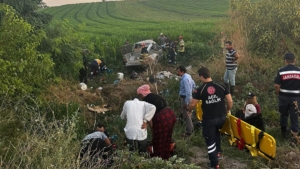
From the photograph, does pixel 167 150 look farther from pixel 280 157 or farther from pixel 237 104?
pixel 237 104

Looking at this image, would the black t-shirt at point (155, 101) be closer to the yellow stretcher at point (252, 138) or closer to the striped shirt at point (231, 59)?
the yellow stretcher at point (252, 138)

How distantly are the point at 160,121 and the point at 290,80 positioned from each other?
8.50 ft

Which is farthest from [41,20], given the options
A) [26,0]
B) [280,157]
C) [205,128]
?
[280,157]

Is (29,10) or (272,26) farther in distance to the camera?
(272,26)

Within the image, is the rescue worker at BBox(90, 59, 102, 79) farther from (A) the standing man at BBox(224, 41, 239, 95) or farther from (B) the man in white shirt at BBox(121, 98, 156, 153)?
(B) the man in white shirt at BBox(121, 98, 156, 153)

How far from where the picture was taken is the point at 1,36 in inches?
306

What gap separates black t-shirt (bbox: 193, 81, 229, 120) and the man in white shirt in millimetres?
863

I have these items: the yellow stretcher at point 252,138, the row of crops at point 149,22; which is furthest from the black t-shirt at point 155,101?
the row of crops at point 149,22

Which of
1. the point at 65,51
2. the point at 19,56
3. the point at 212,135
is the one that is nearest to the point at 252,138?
the point at 212,135

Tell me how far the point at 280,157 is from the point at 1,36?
6383 mm

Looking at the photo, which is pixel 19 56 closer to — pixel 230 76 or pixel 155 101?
pixel 155 101

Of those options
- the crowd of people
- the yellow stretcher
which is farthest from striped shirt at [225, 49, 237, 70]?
the yellow stretcher

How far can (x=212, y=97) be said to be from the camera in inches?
221

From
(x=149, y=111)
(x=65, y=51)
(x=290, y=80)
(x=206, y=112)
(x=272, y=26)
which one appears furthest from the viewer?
(x=272, y=26)
